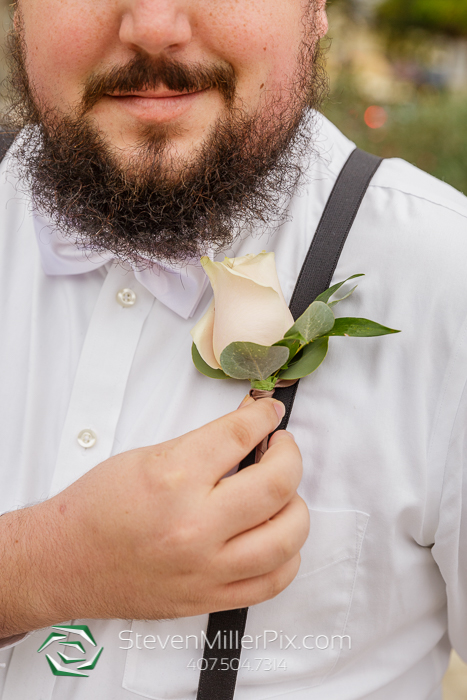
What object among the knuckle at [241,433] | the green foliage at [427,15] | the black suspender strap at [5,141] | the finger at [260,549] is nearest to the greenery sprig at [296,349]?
the knuckle at [241,433]

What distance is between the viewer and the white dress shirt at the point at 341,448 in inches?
43.9

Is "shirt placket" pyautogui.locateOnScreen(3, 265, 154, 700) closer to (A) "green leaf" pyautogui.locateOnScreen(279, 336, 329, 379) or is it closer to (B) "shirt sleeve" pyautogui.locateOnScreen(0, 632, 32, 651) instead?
(B) "shirt sleeve" pyautogui.locateOnScreen(0, 632, 32, 651)

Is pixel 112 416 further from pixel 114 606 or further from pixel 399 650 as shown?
pixel 399 650

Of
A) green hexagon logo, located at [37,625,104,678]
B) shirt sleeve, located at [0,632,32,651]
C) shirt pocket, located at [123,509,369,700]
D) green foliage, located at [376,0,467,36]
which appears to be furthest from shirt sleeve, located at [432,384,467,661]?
green foliage, located at [376,0,467,36]

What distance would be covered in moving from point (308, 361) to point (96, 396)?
1.53ft

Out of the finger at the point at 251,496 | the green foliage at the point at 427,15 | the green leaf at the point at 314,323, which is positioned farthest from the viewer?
the green foliage at the point at 427,15

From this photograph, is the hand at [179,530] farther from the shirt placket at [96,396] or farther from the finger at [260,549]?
the shirt placket at [96,396]

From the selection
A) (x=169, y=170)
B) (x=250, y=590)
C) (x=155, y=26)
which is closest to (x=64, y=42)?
(x=155, y=26)

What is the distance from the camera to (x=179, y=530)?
0.90 metres

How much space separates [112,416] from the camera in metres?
1.22

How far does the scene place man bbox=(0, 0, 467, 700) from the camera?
3.13ft

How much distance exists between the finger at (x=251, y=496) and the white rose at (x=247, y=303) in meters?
0.22

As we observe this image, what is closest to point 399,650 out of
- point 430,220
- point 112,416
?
point 112,416

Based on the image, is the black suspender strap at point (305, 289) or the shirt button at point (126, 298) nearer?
the black suspender strap at point (305, 289)
